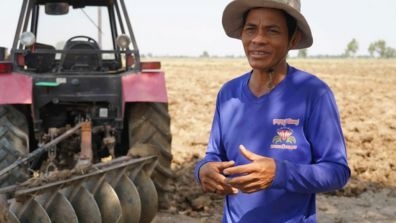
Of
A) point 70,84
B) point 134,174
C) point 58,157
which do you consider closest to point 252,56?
point 134,174

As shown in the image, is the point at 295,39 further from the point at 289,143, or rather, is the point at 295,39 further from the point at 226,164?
the point at 226,164

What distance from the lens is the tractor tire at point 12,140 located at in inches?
166

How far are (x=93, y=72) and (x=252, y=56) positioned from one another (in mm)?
3095

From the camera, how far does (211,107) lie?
12.6 metres

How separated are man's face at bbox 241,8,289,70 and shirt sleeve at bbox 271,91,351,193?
0.63 ft

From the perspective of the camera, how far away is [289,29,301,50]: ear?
1811mm

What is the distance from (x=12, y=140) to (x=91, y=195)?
1161 mm

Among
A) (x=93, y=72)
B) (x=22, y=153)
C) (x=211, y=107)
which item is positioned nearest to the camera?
(x=22, y=153)

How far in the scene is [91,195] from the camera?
3.54 meters

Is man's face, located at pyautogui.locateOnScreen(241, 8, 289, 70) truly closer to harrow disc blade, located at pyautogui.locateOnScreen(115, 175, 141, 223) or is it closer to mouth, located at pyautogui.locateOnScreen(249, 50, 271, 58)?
mouth, located at pyautogui.locateOnScreen(249, 50, 271, 58)

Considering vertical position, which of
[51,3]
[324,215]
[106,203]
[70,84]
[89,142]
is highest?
[51,3]

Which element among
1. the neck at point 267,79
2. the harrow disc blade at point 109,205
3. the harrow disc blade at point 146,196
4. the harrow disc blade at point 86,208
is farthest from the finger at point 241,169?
the harrow disc blade at point 146,196

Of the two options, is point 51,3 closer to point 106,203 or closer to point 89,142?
point 89,142

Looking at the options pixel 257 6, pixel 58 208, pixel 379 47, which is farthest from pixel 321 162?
pixel 379 47
